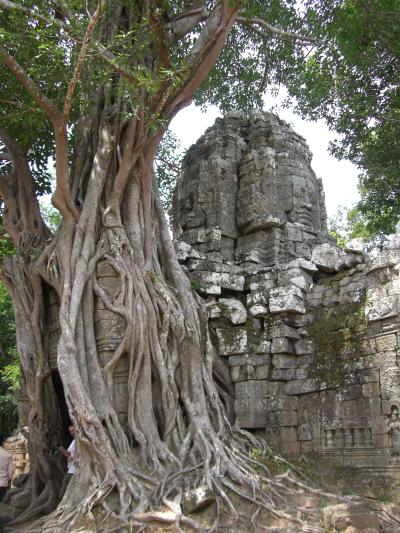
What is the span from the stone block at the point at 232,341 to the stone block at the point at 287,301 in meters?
0.48

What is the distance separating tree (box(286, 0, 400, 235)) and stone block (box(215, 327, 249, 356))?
4.12m

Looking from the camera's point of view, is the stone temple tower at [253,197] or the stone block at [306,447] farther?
the stone temple tower at [253,197]

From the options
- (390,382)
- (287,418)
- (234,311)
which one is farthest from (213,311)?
(390,382)

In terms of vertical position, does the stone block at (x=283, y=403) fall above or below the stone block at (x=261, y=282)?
below

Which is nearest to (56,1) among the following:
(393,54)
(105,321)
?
(105,321)

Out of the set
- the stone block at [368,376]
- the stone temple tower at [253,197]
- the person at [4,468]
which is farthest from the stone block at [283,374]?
the person at [4,468]

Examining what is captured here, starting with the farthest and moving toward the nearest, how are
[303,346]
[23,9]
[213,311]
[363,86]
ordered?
[363,86] → [213,311] → [303,346] → [23,9]

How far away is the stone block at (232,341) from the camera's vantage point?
290 inches

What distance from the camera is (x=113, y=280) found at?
6.39 metres

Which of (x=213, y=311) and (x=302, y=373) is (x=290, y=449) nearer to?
(x=302, y=373)

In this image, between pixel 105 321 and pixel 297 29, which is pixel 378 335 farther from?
pixel 297 29

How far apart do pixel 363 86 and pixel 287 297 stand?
16.2 ft

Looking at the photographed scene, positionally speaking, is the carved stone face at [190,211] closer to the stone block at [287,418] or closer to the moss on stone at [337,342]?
the moss on stone at [337,342]

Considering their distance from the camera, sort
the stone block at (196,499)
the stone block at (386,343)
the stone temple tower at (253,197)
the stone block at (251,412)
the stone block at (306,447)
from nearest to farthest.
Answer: the stone block at (196,499)
the stone block at (386,343)
the stone block at (306,447)
the stone block at (251,412)
the stone temple tower at (253,197)
